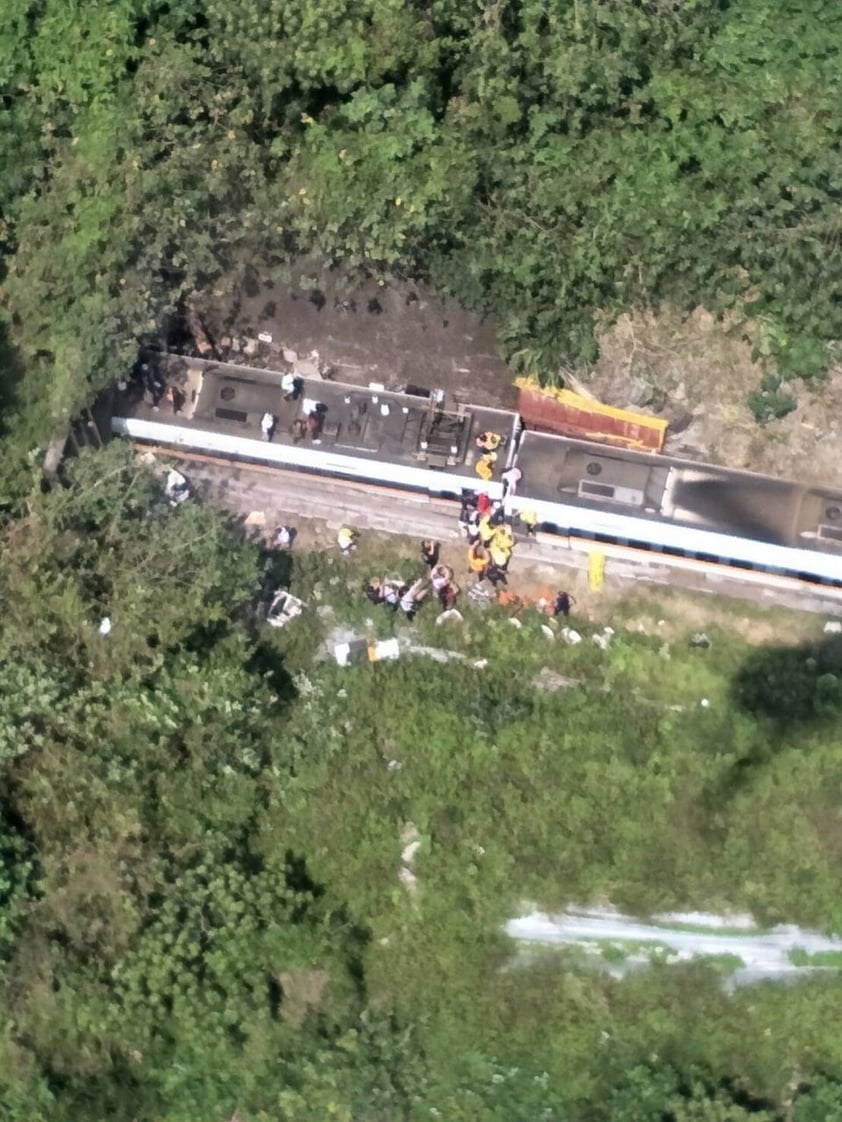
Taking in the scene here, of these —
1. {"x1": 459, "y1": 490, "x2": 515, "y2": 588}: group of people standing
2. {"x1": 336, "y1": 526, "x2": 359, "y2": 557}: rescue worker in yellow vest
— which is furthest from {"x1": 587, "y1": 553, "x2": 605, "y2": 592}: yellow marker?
{"x1": 336, "y1": 526, "x2": 359, "y2": 557}: rescue worker in yellow vest

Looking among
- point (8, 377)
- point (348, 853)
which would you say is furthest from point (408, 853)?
point (8, 377)

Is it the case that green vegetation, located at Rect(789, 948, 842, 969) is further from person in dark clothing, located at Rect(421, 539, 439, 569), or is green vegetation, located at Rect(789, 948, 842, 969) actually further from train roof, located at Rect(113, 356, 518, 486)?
train roof, located at Rect(113, 356, 518, 486)

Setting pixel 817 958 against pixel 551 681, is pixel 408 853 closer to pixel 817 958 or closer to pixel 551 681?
pixel 551 681

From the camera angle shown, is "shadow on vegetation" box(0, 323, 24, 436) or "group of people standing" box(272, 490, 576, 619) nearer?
"shadow on vegetation" box(0, 323, 24, 436)

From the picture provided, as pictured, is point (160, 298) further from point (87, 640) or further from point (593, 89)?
point (593, 89)

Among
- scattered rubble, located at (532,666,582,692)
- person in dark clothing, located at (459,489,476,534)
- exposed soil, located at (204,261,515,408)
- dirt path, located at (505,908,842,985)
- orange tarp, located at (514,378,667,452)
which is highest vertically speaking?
exposed soil, located at (204,261,515,408)
